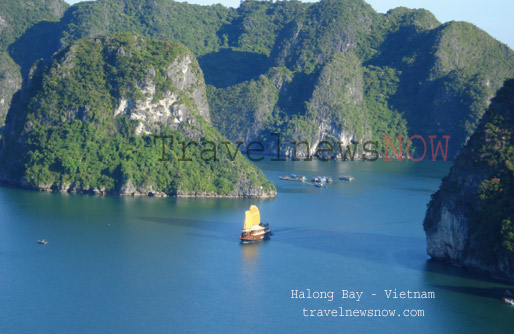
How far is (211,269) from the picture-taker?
5641cm

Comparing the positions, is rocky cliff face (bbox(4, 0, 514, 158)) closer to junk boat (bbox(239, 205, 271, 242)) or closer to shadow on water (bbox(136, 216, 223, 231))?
shadow on water (bbox(136, 216, 223, 231))

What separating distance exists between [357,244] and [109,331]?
1018 inches

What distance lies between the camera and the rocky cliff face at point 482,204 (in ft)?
168

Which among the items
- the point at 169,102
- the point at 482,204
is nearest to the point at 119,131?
the point at 169,102

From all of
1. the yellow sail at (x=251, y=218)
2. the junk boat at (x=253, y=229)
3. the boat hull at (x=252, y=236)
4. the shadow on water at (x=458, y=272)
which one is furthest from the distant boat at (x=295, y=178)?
the shadow on water at (x=458, y=272)

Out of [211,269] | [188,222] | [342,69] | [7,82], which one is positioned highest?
[342,69]

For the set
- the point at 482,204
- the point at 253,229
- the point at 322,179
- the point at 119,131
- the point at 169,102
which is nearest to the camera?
the point at 482,204

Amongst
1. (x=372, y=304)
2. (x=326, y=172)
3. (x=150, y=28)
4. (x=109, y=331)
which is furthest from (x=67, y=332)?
(x=150, y=28)

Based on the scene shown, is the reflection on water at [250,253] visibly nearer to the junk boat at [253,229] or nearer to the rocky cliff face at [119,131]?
the junk boat at [253,229]

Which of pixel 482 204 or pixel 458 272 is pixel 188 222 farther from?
pixel 482 204

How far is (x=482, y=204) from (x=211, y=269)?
18.4 m

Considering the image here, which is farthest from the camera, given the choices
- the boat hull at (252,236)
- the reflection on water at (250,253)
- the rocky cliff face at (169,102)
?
the rocky cliff face at (169,102)

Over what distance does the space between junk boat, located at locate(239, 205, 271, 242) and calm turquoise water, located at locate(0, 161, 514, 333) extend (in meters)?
0.91

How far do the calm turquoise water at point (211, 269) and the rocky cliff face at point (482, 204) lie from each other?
1.51 meters
